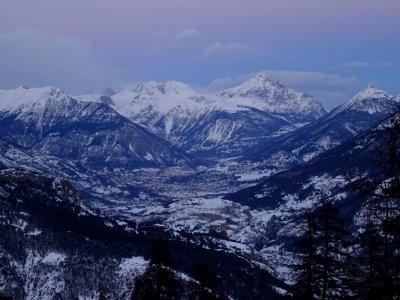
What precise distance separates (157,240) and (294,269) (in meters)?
11.7

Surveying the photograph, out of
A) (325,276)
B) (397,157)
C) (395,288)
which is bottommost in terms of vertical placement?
(395,288)

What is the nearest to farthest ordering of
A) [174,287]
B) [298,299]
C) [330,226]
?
[330,226]
[298,299]
[174,287]

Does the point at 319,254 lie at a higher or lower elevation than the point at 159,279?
higher

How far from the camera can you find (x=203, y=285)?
5275 cm

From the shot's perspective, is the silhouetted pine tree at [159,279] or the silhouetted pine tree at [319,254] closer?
the silhouetted pine tree at [319,254]

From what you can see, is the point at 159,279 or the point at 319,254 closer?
the point at 319,254

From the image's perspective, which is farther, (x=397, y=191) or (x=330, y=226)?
(x=330, y=226)

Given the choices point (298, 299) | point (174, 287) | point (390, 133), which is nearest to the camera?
point (390, 133)

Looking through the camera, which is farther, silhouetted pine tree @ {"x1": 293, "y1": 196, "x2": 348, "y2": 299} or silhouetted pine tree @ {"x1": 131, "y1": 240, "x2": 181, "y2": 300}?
silhouetted pine tree @ {"x1": 131, "y1": 240, "x2": 181, "y2": 300}

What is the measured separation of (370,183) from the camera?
90.0 ft

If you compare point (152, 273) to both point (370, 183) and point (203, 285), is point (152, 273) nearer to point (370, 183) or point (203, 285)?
point (203, 285)

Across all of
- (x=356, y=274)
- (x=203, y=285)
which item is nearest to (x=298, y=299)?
(x=203, y=285)

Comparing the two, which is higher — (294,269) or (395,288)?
(294,269)

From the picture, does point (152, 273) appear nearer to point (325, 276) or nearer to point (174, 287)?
point (174, 287)
